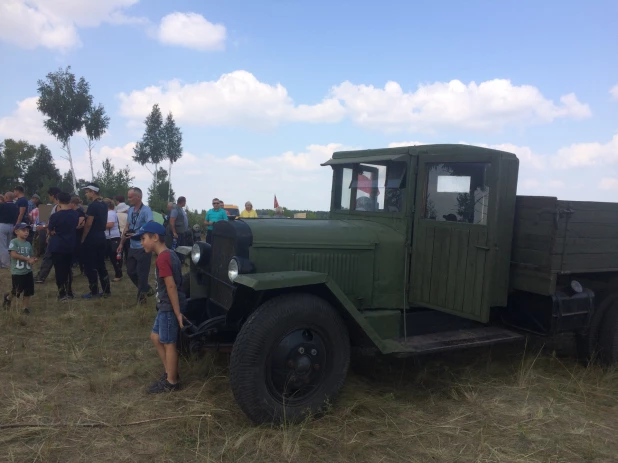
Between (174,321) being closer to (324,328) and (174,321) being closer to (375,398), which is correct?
(324,328)

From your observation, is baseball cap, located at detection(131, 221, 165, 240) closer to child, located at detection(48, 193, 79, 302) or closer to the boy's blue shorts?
the boy's blue shorts

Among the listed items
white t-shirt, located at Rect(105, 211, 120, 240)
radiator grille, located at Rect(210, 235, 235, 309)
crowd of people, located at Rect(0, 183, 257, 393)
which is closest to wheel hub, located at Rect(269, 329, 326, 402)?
radiator grille, located at Rect(210, 235, 235, 309)

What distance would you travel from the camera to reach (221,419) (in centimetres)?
343

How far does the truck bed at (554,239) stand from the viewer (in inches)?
163

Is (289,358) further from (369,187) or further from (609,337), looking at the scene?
(609,337)

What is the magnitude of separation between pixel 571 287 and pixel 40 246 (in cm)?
1036

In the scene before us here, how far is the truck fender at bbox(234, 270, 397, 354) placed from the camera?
3.30m

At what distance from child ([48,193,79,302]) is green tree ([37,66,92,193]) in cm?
2686

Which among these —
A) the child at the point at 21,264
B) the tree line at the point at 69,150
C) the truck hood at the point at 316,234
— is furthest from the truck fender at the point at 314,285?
the tree line at the point at 69,150

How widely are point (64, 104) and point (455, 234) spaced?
109 feet

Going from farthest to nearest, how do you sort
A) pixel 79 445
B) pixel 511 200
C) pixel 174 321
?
pixel 511 200
pixel 174 321
pixel 79 445

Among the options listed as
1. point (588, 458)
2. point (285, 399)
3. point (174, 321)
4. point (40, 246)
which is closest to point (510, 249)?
point (588, 458)

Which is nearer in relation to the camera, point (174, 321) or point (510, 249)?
point (174, 321)

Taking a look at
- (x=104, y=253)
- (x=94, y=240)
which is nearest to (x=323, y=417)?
(x=94, y=240)
